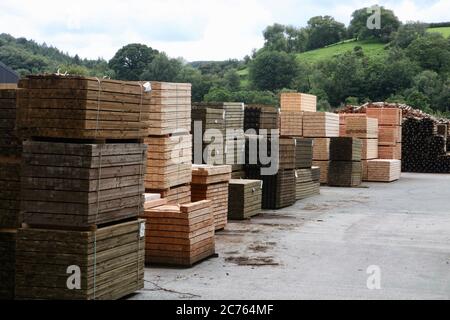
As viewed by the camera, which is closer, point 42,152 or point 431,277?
point 42,152

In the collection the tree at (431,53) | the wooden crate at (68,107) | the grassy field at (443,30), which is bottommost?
the wooden crate at (68,107)

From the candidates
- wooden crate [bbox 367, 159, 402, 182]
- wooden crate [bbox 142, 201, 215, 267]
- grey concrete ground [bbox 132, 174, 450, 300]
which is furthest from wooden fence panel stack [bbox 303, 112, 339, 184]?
wooden crate [bbox 142, 201, 215, 267]

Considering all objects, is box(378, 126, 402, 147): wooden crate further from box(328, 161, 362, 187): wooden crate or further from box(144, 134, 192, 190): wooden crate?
box(144, 134, 192, 190): wooden crate

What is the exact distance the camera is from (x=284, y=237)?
13.6 meters

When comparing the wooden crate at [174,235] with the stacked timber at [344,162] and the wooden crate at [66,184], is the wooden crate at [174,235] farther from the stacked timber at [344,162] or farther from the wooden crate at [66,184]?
the stacked timber at [344,162]

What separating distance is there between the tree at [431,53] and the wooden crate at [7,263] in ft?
255

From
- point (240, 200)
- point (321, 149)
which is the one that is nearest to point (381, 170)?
point (321, 149)

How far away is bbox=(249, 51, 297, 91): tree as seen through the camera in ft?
298

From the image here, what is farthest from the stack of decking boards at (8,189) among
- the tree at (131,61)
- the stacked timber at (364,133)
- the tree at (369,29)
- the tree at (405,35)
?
the tree at (369,29)

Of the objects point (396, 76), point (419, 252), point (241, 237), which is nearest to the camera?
point (419, 252)

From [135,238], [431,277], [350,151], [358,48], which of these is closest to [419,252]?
[431,277]

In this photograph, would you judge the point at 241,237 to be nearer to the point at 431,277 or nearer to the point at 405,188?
the point at 431,277

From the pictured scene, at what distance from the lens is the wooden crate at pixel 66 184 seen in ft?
25.6
